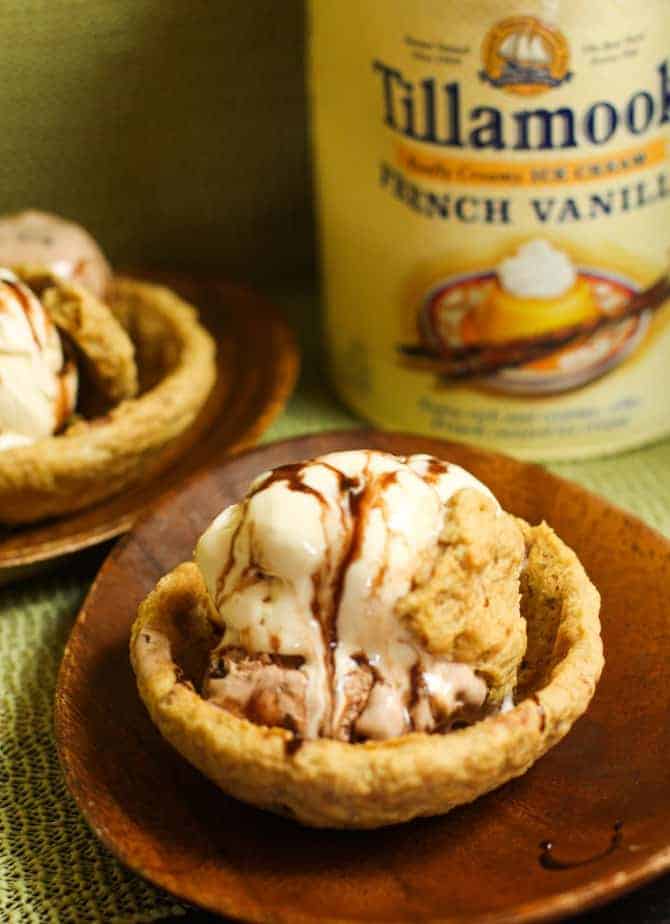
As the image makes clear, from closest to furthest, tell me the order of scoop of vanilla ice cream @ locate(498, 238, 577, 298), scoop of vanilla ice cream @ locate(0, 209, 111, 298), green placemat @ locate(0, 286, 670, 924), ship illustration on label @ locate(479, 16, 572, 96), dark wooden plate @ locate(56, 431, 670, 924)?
dark wooden plate @ locate(56, 431, 670, 924), green placemat @ locate(0, 286, 670, 924), ship illustration on label @ locate(479, 16, 572, 96), scoop of vanilla ice cream @ locate(498, 238, 577, 298), scoop of vanilla ice cream @ locate(0, 209, 111, 298)

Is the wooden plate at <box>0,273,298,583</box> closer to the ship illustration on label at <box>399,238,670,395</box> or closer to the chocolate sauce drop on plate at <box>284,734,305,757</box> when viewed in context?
the ship illustration on label at <box>399,238,670,395</box>

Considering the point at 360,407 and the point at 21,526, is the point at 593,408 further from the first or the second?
the point at 21,526

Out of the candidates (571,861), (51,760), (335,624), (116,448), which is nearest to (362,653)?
(335,624)

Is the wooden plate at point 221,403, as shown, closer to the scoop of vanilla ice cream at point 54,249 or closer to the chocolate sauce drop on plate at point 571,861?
the scoop of vanilla ice cream at point 54,249

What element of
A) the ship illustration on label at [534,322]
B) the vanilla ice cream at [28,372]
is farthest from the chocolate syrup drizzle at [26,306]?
the ship illustration on label at [534,322]

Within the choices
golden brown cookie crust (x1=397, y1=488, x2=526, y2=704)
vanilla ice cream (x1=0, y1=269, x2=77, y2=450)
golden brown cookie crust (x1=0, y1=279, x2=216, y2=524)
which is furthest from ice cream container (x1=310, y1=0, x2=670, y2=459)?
golden brown cookie crust (x1=397, y1=488, x2=526, y2=704)
